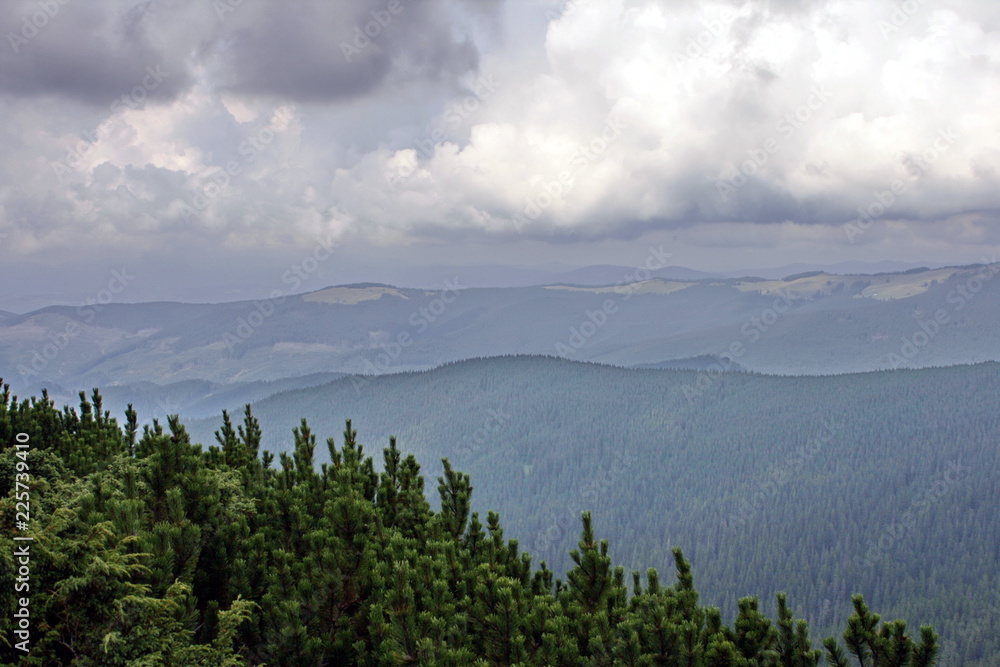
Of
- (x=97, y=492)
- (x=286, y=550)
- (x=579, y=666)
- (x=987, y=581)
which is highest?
(x=97, y=492)

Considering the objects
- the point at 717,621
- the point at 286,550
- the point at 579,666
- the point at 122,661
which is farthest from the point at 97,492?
the point at 717,621

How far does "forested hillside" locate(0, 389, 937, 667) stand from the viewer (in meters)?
8.71

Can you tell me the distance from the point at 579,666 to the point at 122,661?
7505 millimetres

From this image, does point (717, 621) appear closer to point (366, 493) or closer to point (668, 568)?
point (366, 493)

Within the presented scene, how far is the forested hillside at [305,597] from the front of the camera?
8.71 meters

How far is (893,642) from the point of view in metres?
11.5

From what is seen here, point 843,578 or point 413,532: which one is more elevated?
point 413,532

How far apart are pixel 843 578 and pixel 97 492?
182 meters

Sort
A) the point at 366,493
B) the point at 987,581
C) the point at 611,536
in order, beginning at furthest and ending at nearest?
the point at 611,536
the point at 987,581
the point at 366,493

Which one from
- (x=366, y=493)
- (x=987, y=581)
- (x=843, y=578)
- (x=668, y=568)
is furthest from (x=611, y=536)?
(x=366, y=493)

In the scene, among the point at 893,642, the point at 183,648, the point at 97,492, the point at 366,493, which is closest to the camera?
the point at 183,648

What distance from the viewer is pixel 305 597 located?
12.2 m

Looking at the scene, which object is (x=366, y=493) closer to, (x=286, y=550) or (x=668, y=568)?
(x=286, y=550)

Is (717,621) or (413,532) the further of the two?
(413,532)
